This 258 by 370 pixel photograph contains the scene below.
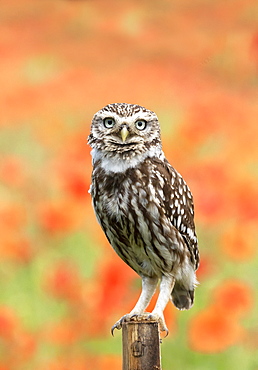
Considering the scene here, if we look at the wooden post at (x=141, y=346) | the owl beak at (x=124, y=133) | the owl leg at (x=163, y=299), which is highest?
the owl beak at (x=124, y=133)

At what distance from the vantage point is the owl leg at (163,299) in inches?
85.3

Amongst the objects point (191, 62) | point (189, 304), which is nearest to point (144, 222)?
point (189, 304)

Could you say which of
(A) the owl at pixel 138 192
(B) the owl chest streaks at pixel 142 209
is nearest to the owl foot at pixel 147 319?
(A) the owl at pixel 138 192

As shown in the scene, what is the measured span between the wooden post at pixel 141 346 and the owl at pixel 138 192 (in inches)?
11.0

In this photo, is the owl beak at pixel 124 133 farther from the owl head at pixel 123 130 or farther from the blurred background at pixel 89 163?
the blurred background at pixel 89 163

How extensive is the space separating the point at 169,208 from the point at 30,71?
183cm

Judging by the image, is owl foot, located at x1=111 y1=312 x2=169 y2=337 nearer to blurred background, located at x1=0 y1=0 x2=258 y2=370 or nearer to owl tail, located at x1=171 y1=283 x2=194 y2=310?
owl tail, located at x1=171 y1=283 x2=194 y2=310

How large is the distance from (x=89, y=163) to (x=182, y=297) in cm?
76

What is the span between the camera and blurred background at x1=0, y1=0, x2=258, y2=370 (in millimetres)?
2820

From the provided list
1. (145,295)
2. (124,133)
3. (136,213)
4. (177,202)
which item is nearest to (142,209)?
(136,213)

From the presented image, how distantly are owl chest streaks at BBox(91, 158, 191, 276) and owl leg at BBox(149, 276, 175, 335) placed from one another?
0.07 m

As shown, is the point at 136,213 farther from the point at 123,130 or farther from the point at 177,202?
the point at 123,130

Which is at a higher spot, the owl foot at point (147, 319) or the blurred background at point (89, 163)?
the blurred background at point (89, 163)

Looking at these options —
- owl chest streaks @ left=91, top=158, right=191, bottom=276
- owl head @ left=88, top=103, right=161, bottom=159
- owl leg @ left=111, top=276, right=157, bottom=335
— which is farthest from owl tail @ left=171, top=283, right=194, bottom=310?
owl head @ left=88, top=103, right=161, bottom=159
